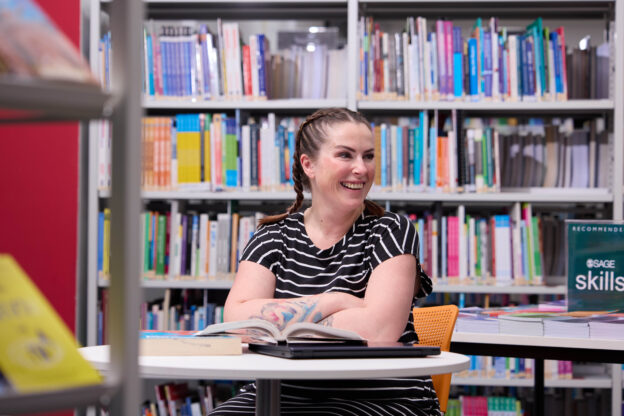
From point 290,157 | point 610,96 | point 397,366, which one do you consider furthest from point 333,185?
point 610,96

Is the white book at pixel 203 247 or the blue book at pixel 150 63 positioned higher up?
the blue book at pixel 150 63

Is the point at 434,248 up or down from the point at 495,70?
down

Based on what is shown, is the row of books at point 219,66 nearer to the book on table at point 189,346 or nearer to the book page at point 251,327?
the book page at point 251,327

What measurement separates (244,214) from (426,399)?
2.01 meters

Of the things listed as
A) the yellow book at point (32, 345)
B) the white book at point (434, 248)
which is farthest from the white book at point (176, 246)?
the yellow book at point (32, 345)

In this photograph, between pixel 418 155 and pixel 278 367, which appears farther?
pixel 418 155

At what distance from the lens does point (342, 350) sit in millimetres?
1404

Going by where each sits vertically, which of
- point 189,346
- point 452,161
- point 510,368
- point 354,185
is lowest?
point 510,368

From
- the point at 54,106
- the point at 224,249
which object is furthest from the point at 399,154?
the point at 54,106

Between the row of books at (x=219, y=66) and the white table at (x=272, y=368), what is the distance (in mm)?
2222

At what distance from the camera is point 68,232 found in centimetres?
346

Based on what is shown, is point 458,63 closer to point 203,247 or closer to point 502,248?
point 502,248

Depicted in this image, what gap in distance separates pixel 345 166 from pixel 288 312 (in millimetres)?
501

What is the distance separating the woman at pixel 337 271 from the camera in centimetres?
181
